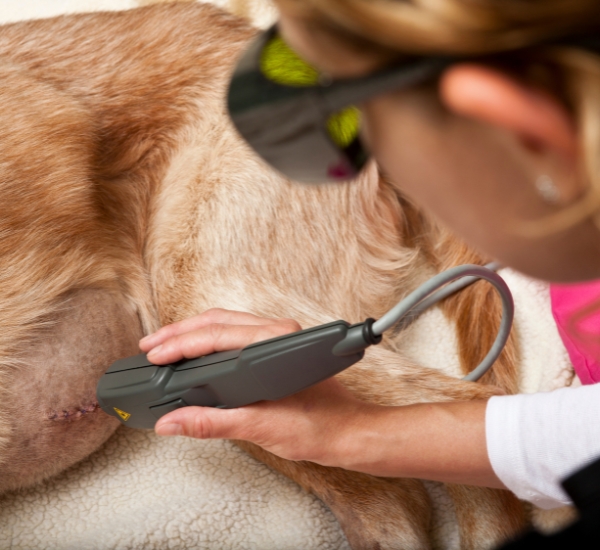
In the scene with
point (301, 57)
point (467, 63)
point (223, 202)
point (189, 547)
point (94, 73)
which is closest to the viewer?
point (467, 63)

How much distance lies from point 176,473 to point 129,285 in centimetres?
43

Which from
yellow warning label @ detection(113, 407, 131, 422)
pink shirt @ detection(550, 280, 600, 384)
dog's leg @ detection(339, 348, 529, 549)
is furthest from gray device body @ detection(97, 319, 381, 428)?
pink shirt @ detection(550, 280, 600, 384)

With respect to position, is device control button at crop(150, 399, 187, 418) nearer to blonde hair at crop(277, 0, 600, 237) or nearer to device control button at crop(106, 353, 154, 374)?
device control button at crop(106, 353, 154, 374)

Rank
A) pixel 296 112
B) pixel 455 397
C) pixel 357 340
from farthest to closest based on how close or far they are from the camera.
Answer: pixel 455 397 < pixel 357 340 < pixel 296 112

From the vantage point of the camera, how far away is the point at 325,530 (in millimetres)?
1247

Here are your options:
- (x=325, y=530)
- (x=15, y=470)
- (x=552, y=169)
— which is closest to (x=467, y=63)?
(x=552, y=169)

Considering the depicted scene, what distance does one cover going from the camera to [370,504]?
1.21 m

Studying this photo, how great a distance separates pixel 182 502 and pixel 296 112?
96 cm

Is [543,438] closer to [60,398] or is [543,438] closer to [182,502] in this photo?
[182,502]

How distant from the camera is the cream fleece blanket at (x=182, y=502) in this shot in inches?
48.7

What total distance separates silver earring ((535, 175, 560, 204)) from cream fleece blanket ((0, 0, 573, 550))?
0.96 m

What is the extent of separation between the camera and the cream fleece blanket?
1236 mm

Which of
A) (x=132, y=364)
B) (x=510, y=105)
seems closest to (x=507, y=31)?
(x=510, y=105)

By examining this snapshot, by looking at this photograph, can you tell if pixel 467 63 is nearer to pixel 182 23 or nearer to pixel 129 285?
pixel 129 285
